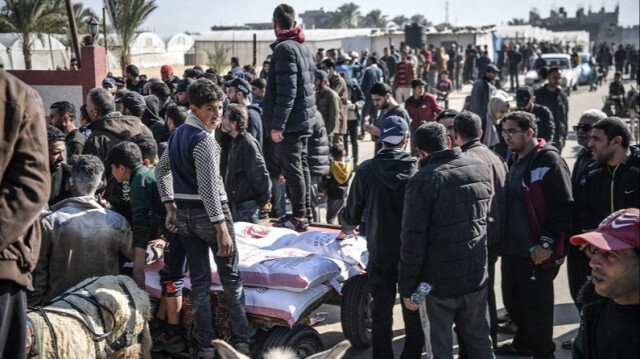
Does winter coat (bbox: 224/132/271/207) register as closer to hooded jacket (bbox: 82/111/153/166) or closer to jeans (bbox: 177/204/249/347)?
hooded jacket (bbox: 82/111/153/166)

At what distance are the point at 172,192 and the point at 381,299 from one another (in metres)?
1.86

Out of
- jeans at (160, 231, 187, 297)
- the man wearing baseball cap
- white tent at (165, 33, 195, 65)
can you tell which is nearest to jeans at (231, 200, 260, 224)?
jeans at (160, 231, 187, 297)

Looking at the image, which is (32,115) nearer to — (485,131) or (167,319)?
(167,319)

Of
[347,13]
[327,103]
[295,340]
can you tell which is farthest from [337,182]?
[347,13]

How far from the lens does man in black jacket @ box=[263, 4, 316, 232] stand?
716cm

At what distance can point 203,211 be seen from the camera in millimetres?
5102

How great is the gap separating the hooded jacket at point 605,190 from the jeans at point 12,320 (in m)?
4.51

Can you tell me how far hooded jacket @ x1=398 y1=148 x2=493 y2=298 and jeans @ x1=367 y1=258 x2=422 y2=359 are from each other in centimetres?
57

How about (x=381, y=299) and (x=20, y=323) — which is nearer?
(x=20, y=323)

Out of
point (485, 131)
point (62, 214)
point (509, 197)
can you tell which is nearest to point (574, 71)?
point (485, 131)

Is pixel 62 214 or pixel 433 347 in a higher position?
pixel 62 214

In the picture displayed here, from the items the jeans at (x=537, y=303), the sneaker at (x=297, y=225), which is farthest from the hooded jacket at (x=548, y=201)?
the sneaker at (x=297, y=225)

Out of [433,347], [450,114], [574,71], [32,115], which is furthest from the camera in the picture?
[574,71]

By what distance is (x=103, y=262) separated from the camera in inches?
213
